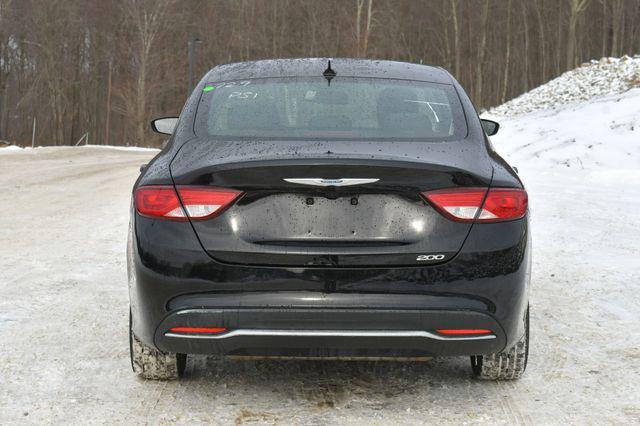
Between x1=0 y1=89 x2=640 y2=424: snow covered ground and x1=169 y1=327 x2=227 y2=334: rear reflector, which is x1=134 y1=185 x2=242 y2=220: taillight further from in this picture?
x1=0 y1=89 x2=640 y2=424: snow covered ground

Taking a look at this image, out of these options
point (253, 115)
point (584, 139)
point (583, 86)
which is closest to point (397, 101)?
point (253, 115)

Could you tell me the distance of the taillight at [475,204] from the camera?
11.2ft

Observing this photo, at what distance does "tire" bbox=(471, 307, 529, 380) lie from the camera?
4.00 metres

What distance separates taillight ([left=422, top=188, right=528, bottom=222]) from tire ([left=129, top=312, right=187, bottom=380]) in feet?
4.94

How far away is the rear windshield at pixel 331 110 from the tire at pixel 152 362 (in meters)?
1.05

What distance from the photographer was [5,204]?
38.4ft

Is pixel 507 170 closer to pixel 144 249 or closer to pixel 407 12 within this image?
pixel 144 249

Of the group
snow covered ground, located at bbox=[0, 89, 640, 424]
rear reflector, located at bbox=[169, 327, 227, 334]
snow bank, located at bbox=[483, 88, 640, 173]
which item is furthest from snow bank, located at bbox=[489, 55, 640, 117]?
rear reflector, located at bbox=[169, 327, 227, 334]

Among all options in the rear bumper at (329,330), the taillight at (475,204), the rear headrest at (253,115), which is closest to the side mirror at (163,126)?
the rear headrest at (253,115)

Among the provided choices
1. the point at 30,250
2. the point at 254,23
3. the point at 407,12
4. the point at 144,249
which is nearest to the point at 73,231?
the point at 30,250

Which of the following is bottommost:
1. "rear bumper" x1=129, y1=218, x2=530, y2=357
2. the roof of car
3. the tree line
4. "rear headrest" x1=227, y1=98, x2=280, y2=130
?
the tree line

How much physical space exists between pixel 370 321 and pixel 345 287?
170 millimetres

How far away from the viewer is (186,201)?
346 cm

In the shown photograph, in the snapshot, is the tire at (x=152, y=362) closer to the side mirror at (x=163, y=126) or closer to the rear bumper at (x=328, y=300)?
the rear bumper at (x=328, y=300)
